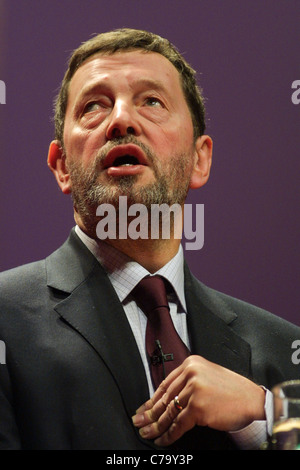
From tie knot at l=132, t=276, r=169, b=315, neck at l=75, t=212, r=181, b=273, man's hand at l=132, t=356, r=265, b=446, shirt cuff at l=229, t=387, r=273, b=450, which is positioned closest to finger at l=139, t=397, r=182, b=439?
man's hand at l=132, t=356, r=265, b=446

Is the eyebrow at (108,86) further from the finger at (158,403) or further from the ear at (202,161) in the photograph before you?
the finger at (158,403)

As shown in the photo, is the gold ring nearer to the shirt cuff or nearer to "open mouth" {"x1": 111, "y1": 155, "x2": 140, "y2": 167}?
the shirt cuff

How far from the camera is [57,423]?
108cm

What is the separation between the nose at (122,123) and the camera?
128 centimetres

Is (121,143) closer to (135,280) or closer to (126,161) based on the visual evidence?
(126,161)

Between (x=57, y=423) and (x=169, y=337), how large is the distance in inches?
10.8

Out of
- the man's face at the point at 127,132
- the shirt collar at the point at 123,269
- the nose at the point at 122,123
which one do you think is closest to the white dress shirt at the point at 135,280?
the shirt collar at the point at 123,269

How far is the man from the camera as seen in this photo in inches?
42.8

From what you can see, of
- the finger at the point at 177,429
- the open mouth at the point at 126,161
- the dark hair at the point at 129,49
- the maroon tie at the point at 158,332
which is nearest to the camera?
the finger at the point at 177,429

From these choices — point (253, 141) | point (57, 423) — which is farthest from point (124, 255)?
point (253, 141)

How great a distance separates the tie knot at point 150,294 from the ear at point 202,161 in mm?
311

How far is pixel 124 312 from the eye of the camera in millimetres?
1229

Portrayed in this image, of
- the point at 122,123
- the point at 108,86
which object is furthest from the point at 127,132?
the point at 108,86
